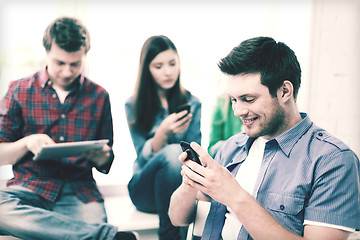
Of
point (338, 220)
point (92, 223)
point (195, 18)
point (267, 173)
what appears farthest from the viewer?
point (195, 18)

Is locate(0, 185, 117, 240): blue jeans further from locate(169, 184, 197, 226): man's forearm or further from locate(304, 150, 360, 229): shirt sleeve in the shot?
locate(304, 150, 360, 229): shirt sleeve

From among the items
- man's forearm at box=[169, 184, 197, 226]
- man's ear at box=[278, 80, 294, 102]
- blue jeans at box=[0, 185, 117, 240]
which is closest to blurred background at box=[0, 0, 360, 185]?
blue jeans at box=[0, 185, 117, 240]

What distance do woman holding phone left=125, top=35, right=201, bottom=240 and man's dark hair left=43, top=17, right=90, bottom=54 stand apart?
29 centimetres

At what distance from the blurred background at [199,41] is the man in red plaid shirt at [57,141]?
0.16ft

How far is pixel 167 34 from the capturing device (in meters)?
1.63

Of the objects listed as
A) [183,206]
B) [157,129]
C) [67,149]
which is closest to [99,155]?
[67,149]

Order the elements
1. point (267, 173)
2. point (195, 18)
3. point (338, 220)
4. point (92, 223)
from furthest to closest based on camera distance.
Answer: point (195, 18), point (92, 223), point (267, 173), point (338, 220)

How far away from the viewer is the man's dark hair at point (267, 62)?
118 centimetres

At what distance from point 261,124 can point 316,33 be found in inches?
39.1

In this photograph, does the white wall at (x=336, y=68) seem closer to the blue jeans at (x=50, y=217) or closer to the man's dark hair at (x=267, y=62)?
the man's dark hair at (x=267, y=62)

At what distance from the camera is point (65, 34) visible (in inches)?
58.4

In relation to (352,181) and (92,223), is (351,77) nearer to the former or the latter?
(352,181)

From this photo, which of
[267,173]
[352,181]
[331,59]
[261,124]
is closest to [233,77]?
[261,124]

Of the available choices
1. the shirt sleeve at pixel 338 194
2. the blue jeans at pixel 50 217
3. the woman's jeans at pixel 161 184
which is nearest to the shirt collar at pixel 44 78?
the blue jeans at pixel 50 217
